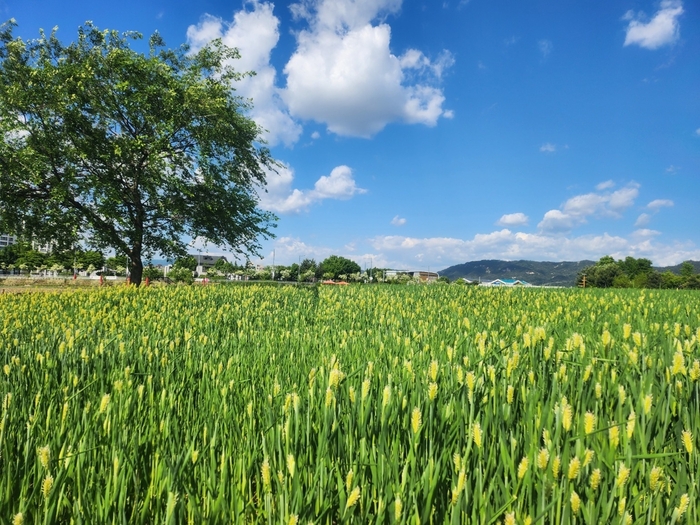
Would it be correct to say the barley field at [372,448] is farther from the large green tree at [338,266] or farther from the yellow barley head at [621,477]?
the large green tree at [338,266]

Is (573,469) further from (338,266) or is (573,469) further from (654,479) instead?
(338,266)

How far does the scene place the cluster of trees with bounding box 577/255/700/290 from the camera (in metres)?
56.2

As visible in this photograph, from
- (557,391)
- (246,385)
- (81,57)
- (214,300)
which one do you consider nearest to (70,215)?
Answer: (81,57)

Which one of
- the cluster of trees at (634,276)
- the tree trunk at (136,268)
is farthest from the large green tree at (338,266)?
the tree trunk at (136,268)

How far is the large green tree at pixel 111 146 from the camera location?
645 inches

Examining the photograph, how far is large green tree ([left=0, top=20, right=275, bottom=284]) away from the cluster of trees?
27.8 meters

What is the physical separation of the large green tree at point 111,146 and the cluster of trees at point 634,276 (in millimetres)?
27829

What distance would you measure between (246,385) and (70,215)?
62.8 feet

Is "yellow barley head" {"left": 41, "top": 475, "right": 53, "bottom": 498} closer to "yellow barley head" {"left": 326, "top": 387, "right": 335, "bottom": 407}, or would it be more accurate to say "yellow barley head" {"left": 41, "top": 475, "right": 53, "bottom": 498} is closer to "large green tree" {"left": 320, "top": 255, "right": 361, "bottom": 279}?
"yellow barley head" {"left": 326, "top": 387, "right": 335, "bottom": 407}

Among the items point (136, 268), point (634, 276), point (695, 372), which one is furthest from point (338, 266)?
point (695, 372)

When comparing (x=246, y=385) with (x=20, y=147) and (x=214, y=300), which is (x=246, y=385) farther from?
(x=20, y=147)

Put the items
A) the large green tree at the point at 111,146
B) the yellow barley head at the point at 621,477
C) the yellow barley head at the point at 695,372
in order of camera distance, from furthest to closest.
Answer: the large green tree at the point at 111,146
the yellow barley head at the point at 695,372
the yellow barley head at the point at 621,477

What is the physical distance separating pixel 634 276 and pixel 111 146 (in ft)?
318

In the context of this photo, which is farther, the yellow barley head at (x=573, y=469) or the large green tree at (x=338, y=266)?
the large green tree at (x=338, y=266)
